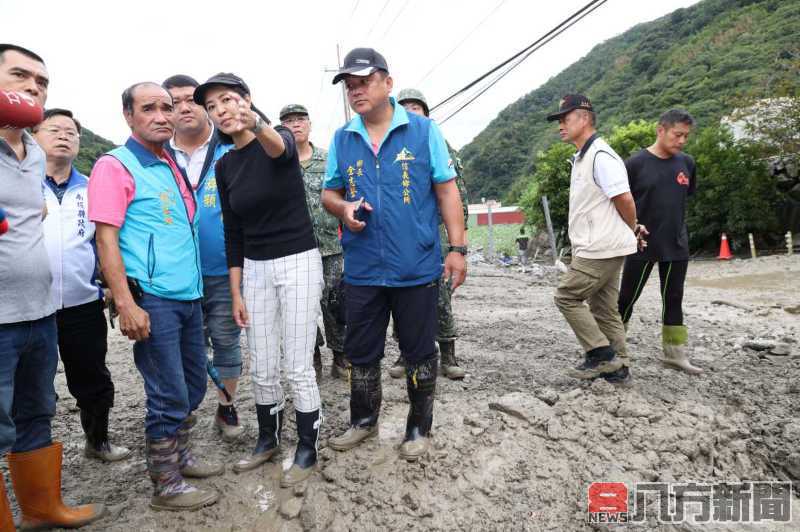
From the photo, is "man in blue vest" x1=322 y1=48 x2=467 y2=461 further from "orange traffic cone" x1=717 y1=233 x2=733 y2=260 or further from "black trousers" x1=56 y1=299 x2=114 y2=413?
"orange traffic cone" x1=717 y1=233 x2=733 y2=260

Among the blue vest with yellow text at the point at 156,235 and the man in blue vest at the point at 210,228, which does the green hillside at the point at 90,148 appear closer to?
the man in blue vest at the point at 210,228

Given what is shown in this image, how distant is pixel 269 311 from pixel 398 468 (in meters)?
1.07

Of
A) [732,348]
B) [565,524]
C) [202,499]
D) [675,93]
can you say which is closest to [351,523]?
[202,499]

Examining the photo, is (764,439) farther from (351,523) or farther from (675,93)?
(675,93)

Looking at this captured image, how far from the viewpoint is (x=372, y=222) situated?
101 inches

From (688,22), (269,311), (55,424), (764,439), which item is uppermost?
(688,22)

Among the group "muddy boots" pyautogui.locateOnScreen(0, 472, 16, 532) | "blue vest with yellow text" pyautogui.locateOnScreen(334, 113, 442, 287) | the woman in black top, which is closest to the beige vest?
"blue vest with yellow text" pyautogui.locateOnScreen(334, 113, 442, 287)

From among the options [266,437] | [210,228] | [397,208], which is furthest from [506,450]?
[210,228]

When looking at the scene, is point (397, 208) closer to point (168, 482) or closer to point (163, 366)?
point (163, 366)

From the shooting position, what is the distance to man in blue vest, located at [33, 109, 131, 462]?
2.74m

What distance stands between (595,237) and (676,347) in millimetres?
1383

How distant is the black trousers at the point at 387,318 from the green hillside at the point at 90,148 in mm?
22901

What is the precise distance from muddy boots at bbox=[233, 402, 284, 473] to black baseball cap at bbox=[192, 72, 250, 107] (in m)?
1.63

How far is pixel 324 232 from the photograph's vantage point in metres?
3.93
